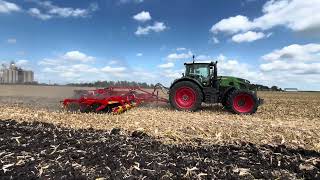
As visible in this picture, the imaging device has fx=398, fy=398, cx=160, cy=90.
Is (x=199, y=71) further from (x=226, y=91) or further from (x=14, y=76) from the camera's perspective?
(x=14, y=76)

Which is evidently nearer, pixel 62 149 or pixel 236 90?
pixel 62 149

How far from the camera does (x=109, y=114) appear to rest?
45.8ft

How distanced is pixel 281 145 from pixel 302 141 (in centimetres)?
102

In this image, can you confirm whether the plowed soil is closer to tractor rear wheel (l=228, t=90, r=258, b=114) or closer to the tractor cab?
tractor rear wheel (l=228, t=90, r=258, b=114)

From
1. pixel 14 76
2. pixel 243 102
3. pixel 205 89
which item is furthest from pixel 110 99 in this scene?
pixel 14 76

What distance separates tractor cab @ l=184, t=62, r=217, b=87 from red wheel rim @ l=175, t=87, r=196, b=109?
0.73m

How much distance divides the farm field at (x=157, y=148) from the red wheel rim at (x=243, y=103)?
311 centimetres

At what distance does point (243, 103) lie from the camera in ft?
49.8

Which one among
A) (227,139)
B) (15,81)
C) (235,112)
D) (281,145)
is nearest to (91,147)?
(227,139)

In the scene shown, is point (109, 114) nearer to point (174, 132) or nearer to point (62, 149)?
point (174, 132)

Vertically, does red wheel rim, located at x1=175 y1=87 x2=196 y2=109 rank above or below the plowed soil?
above

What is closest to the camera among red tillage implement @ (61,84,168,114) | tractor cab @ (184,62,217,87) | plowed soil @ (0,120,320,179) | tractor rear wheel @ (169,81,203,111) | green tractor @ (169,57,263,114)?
plowed soil @ (0,120,320,179)

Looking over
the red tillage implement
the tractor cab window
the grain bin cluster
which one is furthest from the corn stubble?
the grain bin cluster

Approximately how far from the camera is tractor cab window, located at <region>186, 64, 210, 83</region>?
1602 centimetres
